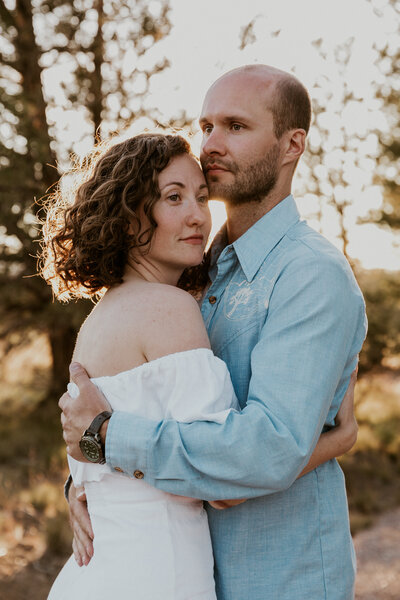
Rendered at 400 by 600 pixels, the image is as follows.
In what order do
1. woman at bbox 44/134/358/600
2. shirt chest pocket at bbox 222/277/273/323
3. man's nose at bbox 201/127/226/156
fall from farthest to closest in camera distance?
1. man's nose at bbox 201/127/226/156
2. shirt chest pocket at bbox 222/277/273/323
3. woman at bbox 44/134/358/600

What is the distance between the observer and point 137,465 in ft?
5.67

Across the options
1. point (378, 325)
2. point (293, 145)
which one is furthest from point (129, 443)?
point (378, 325)

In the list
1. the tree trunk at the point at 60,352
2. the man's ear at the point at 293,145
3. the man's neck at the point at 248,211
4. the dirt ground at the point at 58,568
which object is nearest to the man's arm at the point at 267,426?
the man's neck at the point at 248,211

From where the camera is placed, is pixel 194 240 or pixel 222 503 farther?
pixel 194 240

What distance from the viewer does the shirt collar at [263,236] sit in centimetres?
217

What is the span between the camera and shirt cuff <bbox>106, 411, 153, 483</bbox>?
5.62ft

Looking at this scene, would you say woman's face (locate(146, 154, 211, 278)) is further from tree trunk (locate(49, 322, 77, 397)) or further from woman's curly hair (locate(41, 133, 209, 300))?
tree trunk (locate(49, 322, 77, 397))

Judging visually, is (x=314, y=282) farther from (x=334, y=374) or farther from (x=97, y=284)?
(x=97, y=284)

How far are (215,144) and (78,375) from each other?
3.23 ft

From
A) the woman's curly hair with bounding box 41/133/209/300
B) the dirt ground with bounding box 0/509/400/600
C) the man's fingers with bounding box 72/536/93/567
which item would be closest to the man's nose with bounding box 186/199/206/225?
the woman's curly hair with bounding box 41/133/209/300

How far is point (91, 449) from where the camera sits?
179 centimetres

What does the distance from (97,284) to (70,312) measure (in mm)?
5928

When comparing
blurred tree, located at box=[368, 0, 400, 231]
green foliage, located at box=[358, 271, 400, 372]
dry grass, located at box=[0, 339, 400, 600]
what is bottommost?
dry grass, located at box=[0, 339, 400, 600]

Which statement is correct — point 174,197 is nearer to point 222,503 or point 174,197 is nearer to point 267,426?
point 267,426
